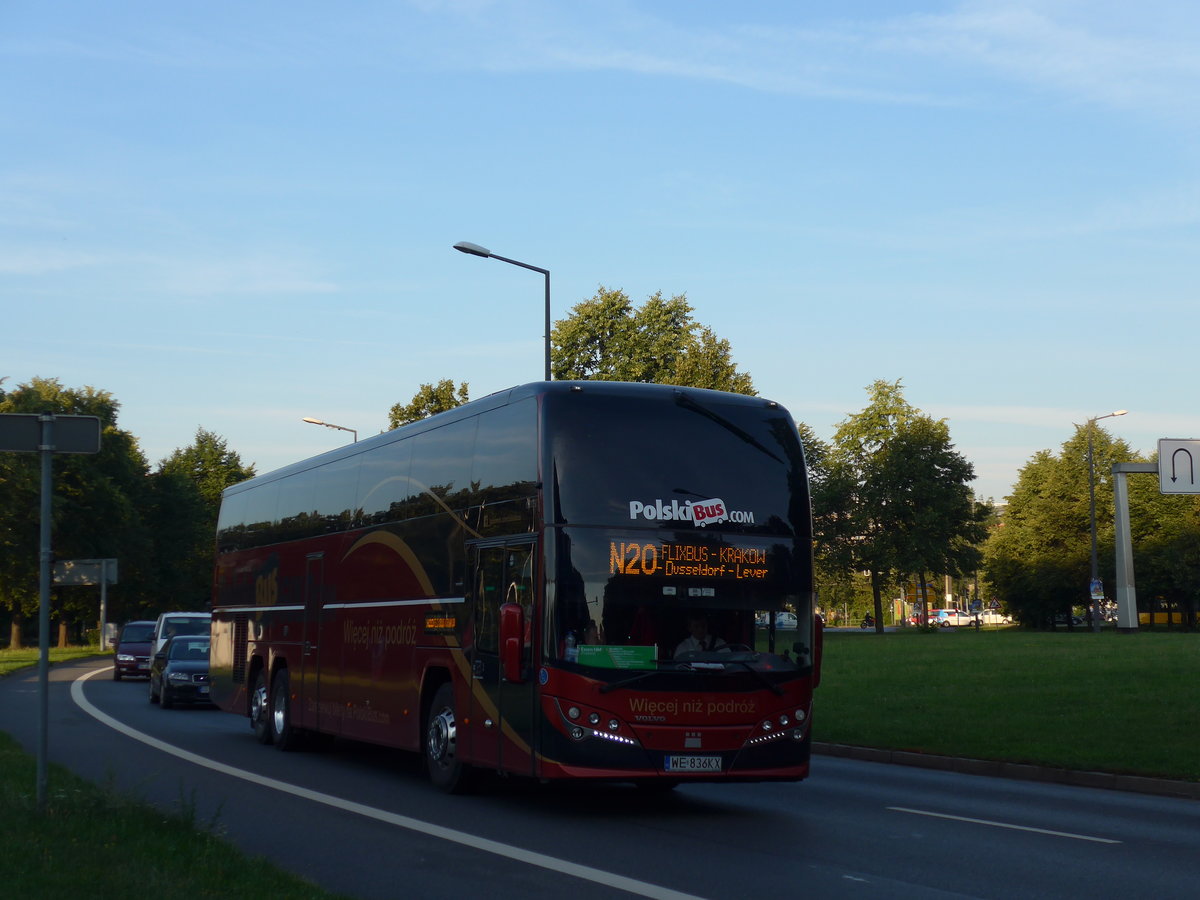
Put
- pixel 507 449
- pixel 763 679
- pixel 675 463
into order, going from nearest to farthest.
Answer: pixel 763 679 < pixel 675 463 < pixel 507 449

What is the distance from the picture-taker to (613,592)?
39.8ft

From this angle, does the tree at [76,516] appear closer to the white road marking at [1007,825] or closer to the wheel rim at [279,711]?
the wheel rim at [279,711]

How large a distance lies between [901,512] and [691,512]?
217 feet

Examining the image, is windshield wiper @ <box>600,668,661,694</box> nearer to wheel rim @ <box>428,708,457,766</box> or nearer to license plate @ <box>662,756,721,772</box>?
license plate @ <box>662,756,721,772</box>

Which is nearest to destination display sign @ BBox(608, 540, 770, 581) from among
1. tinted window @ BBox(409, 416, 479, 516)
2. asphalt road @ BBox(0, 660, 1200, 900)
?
asphalt road @ BBox(0, 660, 1200, 900)

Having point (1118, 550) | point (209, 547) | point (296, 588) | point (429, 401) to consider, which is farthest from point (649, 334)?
point (296, 588)

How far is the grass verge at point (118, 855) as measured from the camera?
776cm

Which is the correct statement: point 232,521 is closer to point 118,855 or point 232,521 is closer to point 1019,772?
point 1019,772

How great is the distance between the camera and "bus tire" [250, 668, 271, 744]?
67.4ft

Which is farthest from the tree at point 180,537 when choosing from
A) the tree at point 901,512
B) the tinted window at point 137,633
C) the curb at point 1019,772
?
the curb at point 1019,772

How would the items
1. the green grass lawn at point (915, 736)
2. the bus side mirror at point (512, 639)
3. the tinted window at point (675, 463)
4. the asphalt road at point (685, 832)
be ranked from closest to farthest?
1. the green grass lawn at point (915, 736)
2. the asphalt road at point (685, 832)
3. the bus side mirror at point (512, 639)
4. the tinted window at point (675, 463)

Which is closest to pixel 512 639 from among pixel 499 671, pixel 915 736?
pixel 499 671

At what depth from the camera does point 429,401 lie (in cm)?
7781

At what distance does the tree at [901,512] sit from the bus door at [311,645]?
58596 mm
